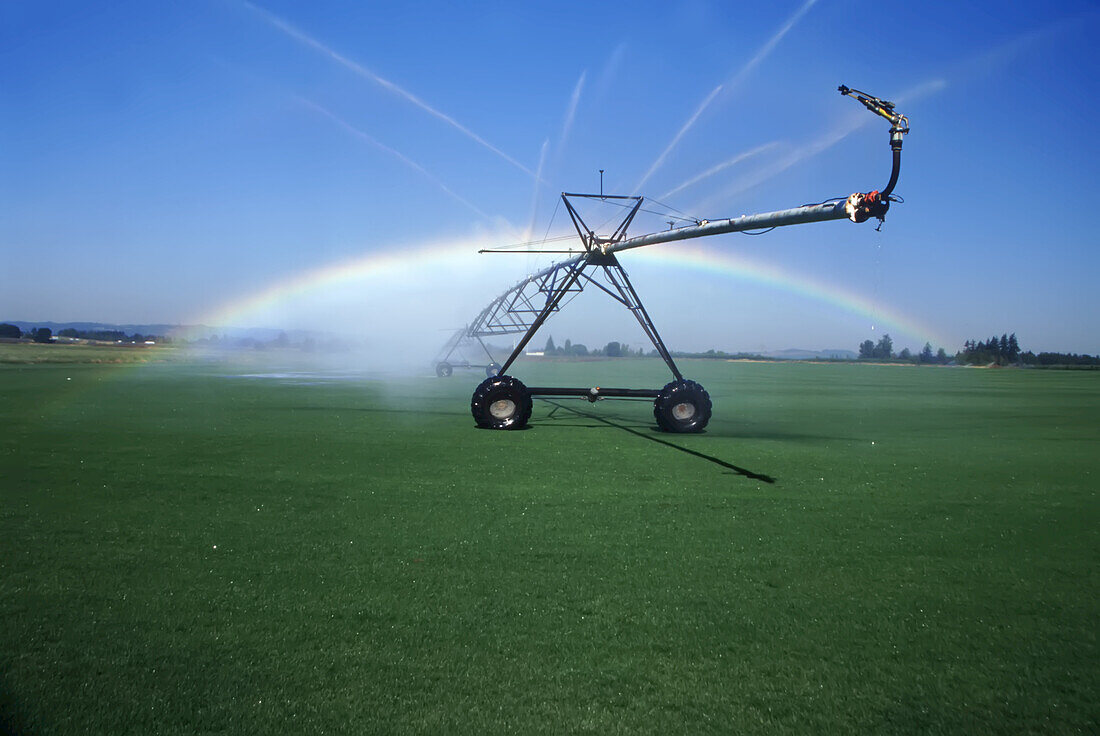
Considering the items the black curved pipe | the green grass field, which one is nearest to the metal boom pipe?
the black curved pipe

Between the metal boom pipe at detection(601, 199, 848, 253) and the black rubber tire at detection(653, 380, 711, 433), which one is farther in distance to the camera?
the black rubber tire at detection(653, 380, 711, 433)

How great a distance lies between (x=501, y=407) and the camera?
18.1m

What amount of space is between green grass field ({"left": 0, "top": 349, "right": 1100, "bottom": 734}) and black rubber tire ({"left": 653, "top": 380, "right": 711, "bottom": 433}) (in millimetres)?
4525

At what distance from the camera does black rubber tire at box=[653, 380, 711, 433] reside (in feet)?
59.2

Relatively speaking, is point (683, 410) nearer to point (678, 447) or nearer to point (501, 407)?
point (678, 447)

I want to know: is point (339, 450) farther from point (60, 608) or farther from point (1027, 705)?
point (1027, 705)

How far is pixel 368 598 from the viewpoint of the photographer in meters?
5.86

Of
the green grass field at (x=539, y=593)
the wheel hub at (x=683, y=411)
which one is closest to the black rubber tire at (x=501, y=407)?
the wheel hub at (x=683, y=411)

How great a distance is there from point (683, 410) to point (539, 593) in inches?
499

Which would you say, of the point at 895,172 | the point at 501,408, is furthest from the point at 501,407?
the point at 895,172

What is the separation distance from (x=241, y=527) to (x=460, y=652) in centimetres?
410

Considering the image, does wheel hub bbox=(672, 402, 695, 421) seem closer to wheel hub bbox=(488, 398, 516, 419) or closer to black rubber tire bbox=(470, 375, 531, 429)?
black rubber tire bbox=(470, 375, 531, 429)

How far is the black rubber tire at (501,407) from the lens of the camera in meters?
17.9

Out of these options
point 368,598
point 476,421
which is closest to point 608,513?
point 368,598
